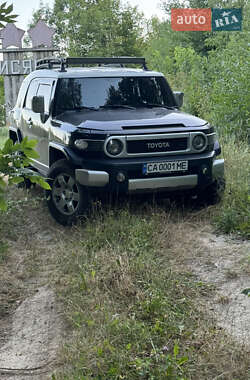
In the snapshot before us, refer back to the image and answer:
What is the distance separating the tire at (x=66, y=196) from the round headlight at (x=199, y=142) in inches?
55.3

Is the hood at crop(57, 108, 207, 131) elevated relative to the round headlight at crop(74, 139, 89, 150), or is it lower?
elevated

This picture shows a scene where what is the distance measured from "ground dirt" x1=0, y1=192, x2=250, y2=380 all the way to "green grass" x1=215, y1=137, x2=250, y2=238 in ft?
0.64

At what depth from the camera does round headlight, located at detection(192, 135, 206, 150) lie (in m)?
6.95

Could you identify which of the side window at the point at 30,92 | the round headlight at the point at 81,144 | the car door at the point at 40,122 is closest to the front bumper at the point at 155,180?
the round headlight at the point at 81,144

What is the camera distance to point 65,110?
751 cm

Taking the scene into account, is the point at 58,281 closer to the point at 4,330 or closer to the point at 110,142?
the point at 4,330

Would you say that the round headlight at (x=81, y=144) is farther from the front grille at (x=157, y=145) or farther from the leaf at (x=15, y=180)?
the leaf at (x=15, y=180)

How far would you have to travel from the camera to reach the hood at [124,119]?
22.0ft

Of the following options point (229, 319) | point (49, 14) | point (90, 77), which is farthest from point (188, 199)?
point (49, 14)

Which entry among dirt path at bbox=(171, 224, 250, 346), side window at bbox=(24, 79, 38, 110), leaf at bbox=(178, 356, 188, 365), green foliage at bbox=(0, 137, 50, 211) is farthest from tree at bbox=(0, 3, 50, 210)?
side window at bbox=(24, 79, 38, 110)

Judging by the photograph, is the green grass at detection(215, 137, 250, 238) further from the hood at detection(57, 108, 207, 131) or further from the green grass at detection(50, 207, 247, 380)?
the hood at detection(57, 108, 207, 131)

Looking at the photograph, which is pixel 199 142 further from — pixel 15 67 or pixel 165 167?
pixel 15 67

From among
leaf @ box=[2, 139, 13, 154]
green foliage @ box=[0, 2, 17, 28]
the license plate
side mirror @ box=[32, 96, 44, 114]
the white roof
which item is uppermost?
green foliage @ box=[0, 2, 17, 28]

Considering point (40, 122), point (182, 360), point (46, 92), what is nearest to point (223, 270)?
point (182, 360)
